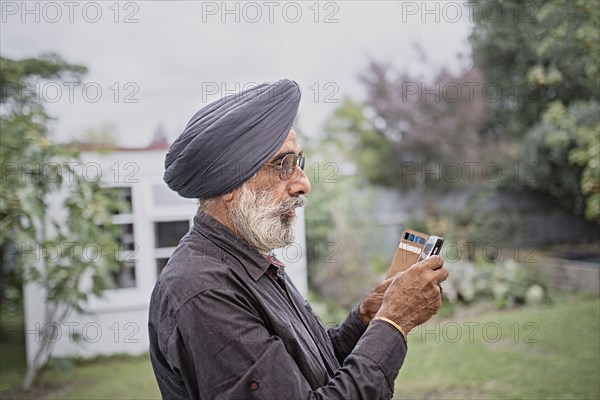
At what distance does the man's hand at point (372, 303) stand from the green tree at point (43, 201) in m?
2.43

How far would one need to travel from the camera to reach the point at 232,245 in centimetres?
116

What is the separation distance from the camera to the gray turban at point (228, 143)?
3.76 feet

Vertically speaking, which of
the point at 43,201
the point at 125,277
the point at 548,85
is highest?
the point at 548,85

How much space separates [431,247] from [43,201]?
3323mm

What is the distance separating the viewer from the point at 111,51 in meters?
4.32

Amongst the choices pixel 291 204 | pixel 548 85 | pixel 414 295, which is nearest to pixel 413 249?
pixel 414 295

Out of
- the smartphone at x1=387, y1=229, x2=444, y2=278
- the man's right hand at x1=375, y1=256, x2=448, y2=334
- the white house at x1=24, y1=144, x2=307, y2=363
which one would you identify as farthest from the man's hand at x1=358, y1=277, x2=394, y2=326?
the white house at x1=24, y1=144, x2=307, y2=363

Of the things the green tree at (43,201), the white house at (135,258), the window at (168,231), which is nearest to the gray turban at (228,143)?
→ the green tree at (43,201)

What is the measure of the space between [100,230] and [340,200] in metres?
3.16

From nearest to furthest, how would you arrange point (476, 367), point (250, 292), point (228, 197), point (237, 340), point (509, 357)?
point (237, 340)
point (250, 292)
point (228, 197)
point (476, 367)
point (509, 357)

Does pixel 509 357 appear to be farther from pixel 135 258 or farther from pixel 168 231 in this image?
pixel 135 258

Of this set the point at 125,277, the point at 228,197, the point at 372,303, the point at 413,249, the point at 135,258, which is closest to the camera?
the point at 228,197

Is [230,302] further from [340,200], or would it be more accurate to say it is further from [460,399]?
[340,200]

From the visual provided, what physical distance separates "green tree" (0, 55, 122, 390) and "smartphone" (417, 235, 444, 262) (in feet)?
8.74
